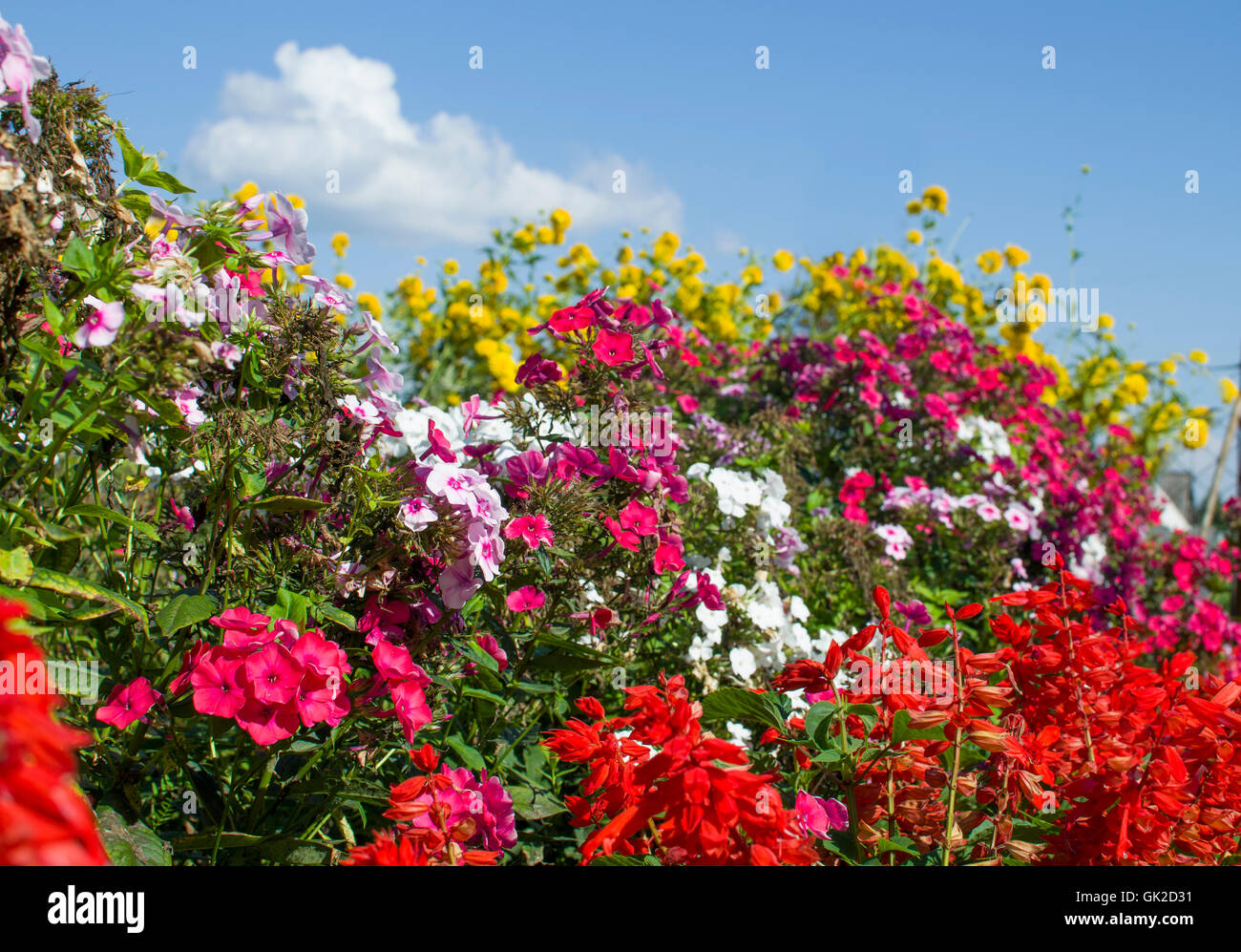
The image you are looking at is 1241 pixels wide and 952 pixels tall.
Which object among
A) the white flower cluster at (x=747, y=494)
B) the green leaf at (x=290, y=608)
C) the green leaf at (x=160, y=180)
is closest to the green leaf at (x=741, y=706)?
the green leaf at (x=290, y=608)

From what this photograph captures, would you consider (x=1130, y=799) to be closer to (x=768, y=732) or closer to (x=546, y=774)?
(x=768, y=732)

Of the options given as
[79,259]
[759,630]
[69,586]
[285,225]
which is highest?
[285,225]

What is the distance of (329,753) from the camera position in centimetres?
163

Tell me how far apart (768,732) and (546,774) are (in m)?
0.89

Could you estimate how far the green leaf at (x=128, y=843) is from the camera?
1.33m

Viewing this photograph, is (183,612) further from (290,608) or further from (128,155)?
(128,155)

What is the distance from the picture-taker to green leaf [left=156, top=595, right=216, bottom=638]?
53.9 inches

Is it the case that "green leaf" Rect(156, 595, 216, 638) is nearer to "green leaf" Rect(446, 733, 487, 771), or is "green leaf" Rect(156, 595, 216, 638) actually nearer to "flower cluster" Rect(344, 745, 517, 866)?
"flower cluster" Rect(344, 745, 517, 866)

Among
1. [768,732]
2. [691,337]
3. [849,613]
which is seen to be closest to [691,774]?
[768,732]

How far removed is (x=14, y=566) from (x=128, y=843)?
46cm

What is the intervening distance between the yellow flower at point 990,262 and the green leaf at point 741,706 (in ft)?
24.5

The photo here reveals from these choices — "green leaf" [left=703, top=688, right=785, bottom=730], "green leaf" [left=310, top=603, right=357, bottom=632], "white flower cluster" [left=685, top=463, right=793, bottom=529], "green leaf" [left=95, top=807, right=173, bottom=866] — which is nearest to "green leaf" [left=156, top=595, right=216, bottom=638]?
"green leaf" [left=310, top=603, right=357, bottom=632]

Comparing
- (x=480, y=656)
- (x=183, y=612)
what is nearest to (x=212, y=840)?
(x=183, y=612)

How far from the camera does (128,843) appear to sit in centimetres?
136
